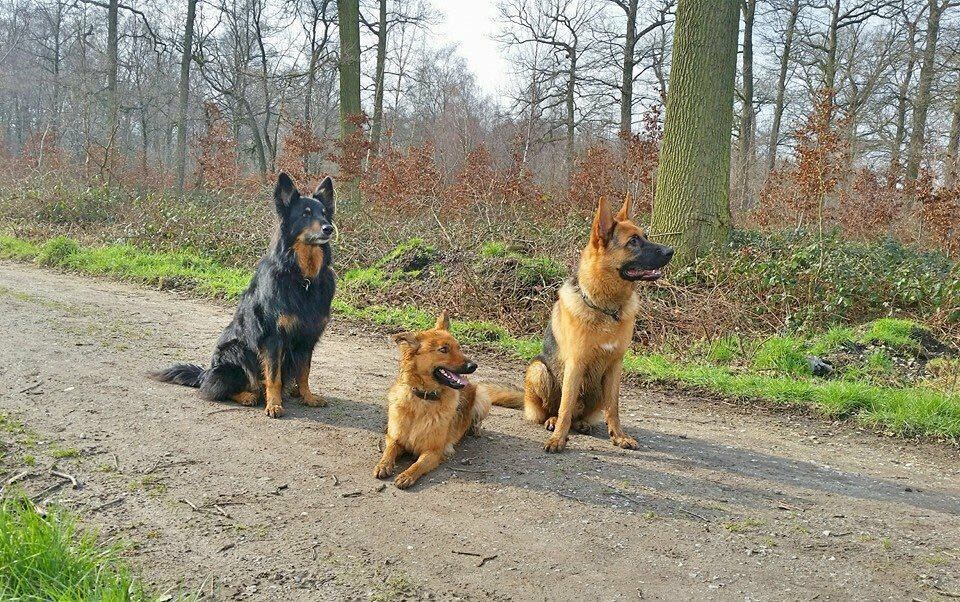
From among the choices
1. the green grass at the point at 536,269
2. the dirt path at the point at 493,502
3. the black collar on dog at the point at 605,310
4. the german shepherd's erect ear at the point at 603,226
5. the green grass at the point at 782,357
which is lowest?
the dirt path at the point at 493,502

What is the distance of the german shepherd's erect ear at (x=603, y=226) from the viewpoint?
16.9ft

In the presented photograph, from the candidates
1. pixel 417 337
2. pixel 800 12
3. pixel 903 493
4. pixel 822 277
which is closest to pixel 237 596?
pixel 417 337

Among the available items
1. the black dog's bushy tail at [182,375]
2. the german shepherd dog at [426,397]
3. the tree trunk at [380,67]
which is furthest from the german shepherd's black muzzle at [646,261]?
the tree trunk at [380,67]

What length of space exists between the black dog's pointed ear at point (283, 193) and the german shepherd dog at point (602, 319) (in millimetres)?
2659

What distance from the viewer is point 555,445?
16.5ft

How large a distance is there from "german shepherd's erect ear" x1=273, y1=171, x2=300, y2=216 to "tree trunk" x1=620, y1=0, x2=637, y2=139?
64.1 ft

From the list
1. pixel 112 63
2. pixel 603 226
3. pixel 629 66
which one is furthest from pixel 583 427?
pixel 112 63

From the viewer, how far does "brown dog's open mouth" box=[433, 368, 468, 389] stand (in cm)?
468

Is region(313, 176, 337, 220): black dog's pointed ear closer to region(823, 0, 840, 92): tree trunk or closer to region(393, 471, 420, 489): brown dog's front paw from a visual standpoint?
region(393, 471, 420, 489): brown dog's front paw

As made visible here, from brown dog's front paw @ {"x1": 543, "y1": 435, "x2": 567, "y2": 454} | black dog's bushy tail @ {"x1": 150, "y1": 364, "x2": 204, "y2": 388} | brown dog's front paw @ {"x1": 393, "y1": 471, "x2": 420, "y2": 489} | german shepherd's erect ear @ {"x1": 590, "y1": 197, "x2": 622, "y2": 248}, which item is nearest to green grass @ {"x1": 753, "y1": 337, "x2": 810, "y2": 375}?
german shepherd's erect ear @ {"x1": 590, "y1": 197, "x2": 622, "y2": 248}

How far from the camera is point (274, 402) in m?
5.72

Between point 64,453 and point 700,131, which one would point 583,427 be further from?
point 700,131

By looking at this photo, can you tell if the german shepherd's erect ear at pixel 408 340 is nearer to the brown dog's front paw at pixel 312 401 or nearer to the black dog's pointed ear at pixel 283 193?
the brown dog's front paw at pixel 312 401

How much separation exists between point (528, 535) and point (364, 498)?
110 centimetres
